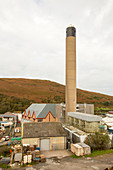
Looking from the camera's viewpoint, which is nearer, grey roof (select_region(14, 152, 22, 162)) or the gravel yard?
the gravel yard

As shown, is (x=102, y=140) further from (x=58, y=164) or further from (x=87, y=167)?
(x=58, y=164)

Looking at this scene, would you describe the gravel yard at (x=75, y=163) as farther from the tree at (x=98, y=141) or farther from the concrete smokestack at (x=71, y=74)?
the concrete smokestack at (x=71, y=74)

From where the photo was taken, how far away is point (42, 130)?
24.0 m

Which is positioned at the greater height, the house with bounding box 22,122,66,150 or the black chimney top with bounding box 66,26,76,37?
the black chimney top with bounding box 66,26,76,37

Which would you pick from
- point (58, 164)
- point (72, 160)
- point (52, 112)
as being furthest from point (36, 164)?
point (52, 112)

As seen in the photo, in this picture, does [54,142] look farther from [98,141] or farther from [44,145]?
[98,141]

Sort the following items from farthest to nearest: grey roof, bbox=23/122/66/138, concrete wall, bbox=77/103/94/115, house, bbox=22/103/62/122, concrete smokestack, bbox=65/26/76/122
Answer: concrete wall, bbox=77/103/94/115, house, bbox=22/103/62/122, concrete smokestack, bbox=65/26/76/122, grey roof, bbox=23/122/66/138

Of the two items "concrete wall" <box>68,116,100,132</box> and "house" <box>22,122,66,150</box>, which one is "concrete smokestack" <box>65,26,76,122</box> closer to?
"concrete wall" <box>68,116,100,132</box>

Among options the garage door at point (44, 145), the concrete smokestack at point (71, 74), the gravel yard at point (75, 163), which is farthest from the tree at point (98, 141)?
the concrete smokestack at point (71, 74)

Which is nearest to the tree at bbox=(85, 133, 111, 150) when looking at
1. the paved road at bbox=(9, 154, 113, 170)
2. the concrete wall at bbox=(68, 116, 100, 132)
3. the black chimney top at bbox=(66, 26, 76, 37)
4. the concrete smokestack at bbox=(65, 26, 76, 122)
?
the paved road at bbox=(9, 154, 113, 170)

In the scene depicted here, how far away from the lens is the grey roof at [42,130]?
23.1 metres

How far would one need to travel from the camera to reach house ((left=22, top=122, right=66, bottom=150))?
22.4m

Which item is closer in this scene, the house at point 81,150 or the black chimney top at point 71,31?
the house at point 81,150

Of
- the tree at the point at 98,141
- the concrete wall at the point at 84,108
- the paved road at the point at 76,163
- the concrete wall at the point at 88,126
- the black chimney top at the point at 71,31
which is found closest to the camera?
the paved road at the point at 76,163
